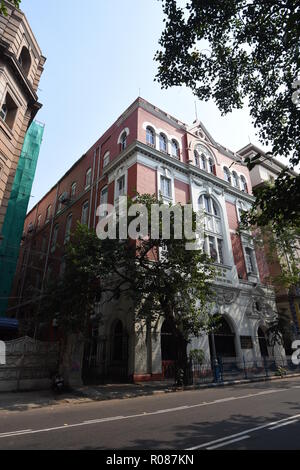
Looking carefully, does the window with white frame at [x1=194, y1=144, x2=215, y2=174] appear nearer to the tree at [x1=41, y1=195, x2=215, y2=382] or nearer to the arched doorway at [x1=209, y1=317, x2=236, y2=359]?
the tree at [x1=41, y1=195, x2=215, y2=382]

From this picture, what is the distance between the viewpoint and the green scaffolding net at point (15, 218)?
2074cm

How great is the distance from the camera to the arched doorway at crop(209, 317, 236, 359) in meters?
19.9

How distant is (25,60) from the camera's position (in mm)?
17609

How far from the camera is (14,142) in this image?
15750 millimetres

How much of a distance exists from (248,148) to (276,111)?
29.8 m

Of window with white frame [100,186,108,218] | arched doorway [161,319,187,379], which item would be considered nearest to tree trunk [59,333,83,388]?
arched doorway [161,319,187,379]

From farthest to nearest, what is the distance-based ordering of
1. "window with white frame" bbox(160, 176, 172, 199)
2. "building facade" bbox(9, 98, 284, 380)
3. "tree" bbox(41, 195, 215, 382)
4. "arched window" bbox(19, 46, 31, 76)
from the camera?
"window with white frame" bbox(160, 176, 172, 199) < "building facade" bbox(9, 98, 284, 380) < "arched window" bbox(19, 46, 31, 76) < "tree" bbox(41, 195, 215, 382)

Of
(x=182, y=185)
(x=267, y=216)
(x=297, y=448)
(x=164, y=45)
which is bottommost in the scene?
(x=297, y=448)

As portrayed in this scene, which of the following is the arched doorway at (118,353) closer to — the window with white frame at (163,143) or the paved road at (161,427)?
the paved road at (161,427)

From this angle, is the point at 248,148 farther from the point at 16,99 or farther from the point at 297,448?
the point at 297,448

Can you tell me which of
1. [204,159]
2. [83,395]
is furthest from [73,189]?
[83,395]

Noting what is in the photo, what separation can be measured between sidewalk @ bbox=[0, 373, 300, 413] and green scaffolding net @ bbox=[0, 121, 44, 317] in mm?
10531

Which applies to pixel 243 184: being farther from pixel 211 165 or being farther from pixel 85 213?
pixel 85 213

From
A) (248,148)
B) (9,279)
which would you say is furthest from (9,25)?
(248,148)
